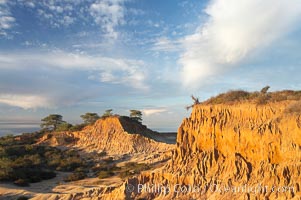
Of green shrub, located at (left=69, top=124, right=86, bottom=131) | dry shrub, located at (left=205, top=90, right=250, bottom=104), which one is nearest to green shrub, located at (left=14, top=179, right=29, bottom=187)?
dry shrub, located at (left=205, top=90, right=250, bottom=104)

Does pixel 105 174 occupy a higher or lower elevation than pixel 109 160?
lower

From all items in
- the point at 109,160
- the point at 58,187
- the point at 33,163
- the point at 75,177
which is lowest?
the point at 58,187

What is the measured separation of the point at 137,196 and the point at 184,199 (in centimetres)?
323

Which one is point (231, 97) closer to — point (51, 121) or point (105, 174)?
point (105, 174)

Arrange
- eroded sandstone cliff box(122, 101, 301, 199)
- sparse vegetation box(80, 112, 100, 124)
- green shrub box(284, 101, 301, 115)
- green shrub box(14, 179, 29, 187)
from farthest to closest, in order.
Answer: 1. sparse vegetation box(80, 112, 100, 124)
2. green shrub box(14, 179, 29, 187)
3. green shrub box(284, 101, 301, 115)
4. eroded sandstone cliff box(122, 101, 301, 199)

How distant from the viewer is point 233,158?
1770 cm

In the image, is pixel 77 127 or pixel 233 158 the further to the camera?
pixel 77 127

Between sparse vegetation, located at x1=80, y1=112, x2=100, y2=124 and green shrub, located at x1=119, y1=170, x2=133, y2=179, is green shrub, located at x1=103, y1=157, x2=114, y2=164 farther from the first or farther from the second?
sparse vegetation, located at x1=80, y1=112, x2=100, y2=124

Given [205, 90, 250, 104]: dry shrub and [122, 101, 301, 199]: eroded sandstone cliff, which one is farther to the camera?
[205, 90, 250, 104]: dry shrub

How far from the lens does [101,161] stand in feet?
123

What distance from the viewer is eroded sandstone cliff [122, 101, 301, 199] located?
15.6 m

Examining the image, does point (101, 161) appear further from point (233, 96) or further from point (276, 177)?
point (276, 177)

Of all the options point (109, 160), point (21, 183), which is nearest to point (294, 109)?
point (21, 183)

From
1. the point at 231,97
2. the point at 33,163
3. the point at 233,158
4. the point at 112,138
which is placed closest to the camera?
the point at 233,158
